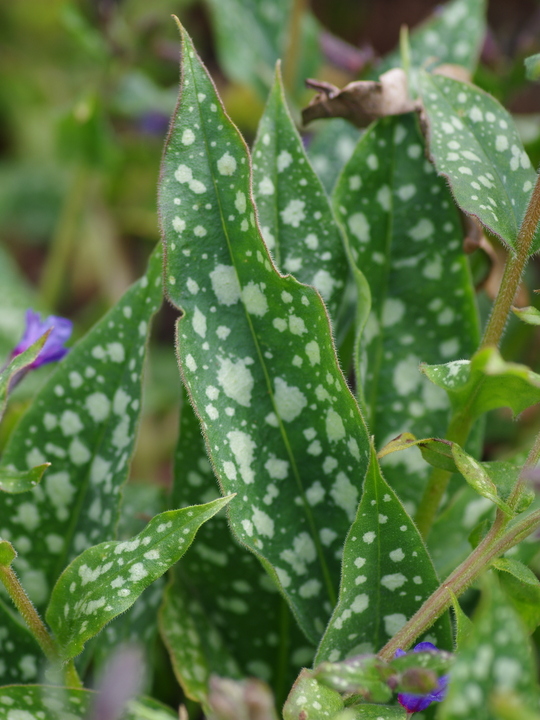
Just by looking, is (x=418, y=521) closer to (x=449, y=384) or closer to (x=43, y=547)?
(x=449, y=384)

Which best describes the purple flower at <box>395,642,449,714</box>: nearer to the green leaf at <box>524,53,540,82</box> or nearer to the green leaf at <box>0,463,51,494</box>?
the green leaf at <box>0,463,51,494</box>

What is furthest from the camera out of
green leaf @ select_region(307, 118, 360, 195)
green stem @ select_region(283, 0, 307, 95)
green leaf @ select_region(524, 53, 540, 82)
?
green stem @ select_region(283, 0, 307, 95)

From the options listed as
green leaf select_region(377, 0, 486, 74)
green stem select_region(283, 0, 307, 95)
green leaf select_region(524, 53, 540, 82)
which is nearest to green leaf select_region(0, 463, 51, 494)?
green leaf select_region(524, 53, 540, 82)

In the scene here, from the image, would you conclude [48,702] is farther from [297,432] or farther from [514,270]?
[514,270]

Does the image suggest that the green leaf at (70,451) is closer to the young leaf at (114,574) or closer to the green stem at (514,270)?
the young leaf at (114,574)

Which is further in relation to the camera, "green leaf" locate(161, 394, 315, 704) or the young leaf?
"green leaf" locate(161, 394, 315, 704)

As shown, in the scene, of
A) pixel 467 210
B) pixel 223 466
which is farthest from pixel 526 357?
pixel 223 466
